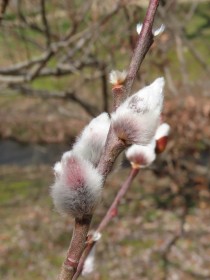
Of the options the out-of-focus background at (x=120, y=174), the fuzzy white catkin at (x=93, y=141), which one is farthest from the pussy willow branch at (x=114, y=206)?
the out-of-focus background at (x=120, y=174)

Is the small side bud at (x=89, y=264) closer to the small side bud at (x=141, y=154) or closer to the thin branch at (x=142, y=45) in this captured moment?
the small side bud at (x=141, y=154)

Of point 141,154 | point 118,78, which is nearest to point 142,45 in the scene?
point 118,78

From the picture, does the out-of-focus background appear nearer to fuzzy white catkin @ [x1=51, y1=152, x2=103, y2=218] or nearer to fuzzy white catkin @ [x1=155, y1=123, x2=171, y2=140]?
fuzzy white catkin @ [x1=155, y1=123, x2=171, y2=140]

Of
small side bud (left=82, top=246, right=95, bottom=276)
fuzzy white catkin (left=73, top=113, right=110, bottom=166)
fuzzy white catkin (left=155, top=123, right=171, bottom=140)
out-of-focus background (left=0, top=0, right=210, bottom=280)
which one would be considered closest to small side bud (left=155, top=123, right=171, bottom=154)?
fuzzy white catkin (left=155, top=123, right=171, bottom=140)

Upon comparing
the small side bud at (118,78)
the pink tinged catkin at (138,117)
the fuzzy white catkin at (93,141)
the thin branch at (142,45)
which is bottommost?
the fuzzy white catkin at (93,141)

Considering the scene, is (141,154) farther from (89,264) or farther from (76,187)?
(76,187)

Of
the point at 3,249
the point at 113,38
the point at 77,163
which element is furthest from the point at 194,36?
the point at 77,163
